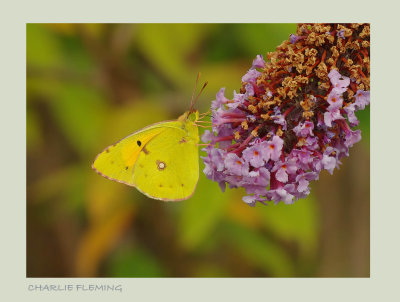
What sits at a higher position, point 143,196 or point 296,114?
point 296,114

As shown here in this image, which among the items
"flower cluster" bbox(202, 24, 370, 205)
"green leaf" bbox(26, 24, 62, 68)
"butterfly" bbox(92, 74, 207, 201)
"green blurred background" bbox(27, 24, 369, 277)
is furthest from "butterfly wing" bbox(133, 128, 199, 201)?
"green leaf" bbox(26, 24, 62, 68)

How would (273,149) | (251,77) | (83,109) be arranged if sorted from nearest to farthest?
1. (273,149)
2. (251,77)
3. (83,109)

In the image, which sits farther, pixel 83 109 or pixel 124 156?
pixel 83 109

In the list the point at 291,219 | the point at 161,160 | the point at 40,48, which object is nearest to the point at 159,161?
the point at 161,160

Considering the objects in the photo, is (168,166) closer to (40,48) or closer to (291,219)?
(291,219)

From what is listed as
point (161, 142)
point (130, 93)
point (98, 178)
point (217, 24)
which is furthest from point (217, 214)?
point (217, 24)

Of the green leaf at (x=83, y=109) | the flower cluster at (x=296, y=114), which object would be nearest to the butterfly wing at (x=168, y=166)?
the flower cluster at (x=296, y=114)
